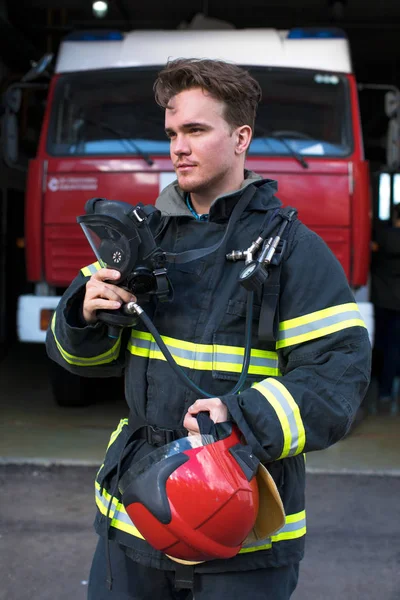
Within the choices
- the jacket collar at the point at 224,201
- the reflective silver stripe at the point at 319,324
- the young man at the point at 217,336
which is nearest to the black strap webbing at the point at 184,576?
the young man at the point at 217,336

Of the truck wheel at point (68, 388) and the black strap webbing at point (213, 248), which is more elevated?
the black strap webbing at point (213, 248)

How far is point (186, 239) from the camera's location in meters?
1.93

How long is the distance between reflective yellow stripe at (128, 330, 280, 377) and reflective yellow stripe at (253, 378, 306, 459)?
0.42ft

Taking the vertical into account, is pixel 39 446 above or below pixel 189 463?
below

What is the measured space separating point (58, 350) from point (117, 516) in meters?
0.40

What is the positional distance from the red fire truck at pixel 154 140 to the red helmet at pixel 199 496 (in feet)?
12.7

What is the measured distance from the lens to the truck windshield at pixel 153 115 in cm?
558

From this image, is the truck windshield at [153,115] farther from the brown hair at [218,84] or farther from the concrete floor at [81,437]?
the brown hair at [218,84]

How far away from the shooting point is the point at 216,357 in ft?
5.98

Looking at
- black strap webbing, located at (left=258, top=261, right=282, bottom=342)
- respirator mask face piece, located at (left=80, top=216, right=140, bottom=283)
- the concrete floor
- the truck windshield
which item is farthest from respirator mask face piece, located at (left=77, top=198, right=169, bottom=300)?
the truck windshield

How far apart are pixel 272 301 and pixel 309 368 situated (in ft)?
0.53

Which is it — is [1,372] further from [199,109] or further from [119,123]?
[199,109]

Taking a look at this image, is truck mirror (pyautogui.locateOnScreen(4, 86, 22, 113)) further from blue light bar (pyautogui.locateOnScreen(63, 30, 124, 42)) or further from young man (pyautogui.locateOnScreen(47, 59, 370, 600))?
young man (pyautogui.locateOnScreen(47, 59, 370, 600))

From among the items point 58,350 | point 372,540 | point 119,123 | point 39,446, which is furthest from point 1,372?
point 58,350
